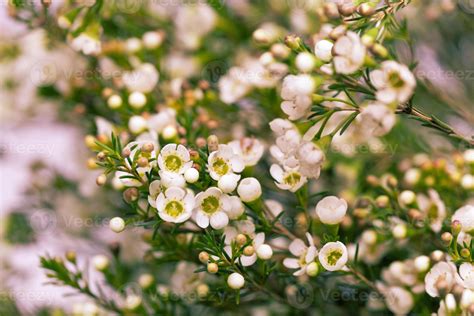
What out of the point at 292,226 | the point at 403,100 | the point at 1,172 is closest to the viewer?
the point at 403,100

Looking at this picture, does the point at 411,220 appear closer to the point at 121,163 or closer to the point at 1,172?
the point at 121,163

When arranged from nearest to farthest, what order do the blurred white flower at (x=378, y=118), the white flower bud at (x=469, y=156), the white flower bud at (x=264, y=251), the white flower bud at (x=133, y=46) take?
the blurred white flower at (x=378, y=118), the white flower bud at (x=264, y=251), the white flower bud at (x=469, y=156), the white flower bud at (x=133, y=46)

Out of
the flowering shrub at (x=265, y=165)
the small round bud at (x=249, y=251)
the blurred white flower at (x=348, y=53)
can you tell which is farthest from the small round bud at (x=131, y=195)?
the blurred white flower at (x=348, y=53)

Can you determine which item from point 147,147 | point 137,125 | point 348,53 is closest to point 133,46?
point 137,125

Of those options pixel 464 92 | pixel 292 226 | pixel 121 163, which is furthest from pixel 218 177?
pixel 464 92

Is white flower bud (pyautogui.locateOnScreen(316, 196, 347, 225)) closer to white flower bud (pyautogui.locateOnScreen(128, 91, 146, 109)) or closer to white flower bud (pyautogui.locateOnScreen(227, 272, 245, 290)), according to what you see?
→ white flower bud (pyautogui.locateOnScreen(227, 272, 245, 290))

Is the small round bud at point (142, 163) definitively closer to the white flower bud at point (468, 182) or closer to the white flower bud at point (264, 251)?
the white flower bud at point (264, 251)
